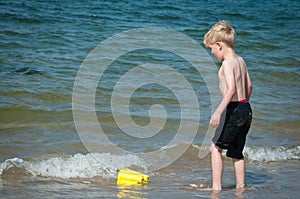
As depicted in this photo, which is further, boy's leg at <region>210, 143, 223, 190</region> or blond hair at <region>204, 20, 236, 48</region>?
boy's leg at <region>210, 143, 223, 190</region>

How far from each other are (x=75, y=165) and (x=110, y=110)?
7.59 feet

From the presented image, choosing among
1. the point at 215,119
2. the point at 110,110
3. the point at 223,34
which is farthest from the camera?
the point at 110,110

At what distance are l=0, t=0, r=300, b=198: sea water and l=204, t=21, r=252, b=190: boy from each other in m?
0.37

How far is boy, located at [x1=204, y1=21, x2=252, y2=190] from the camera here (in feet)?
15.2

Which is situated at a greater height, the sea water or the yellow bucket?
the sea water

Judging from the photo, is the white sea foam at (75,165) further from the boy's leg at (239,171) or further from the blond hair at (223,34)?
the blond hair at (223,34)

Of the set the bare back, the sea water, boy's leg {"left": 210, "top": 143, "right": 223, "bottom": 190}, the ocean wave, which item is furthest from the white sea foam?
the bare back

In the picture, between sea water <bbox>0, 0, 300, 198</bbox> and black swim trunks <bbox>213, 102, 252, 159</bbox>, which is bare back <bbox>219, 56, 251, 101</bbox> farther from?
sea water <bbox>0, 0, 300, 198</bbox>

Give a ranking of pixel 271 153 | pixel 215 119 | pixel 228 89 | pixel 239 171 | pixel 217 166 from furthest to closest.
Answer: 1. pixel 271 153
2. pixel 239 171
3. pixel 217 166
4. pixel 228 89
5. pixel 215 119

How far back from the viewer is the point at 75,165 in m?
5.44

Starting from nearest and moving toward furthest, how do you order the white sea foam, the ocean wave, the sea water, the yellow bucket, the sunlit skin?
the sunlit skin, the yellow bucket, the sea water, the white sea foam, the ocean wave

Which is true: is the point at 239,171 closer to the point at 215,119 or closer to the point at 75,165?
the point at 215,119

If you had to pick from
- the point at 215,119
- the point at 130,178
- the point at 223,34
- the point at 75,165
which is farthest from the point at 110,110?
the point at 215,119

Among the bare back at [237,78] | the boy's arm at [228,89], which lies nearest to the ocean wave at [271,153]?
the bare back at [237,78]
